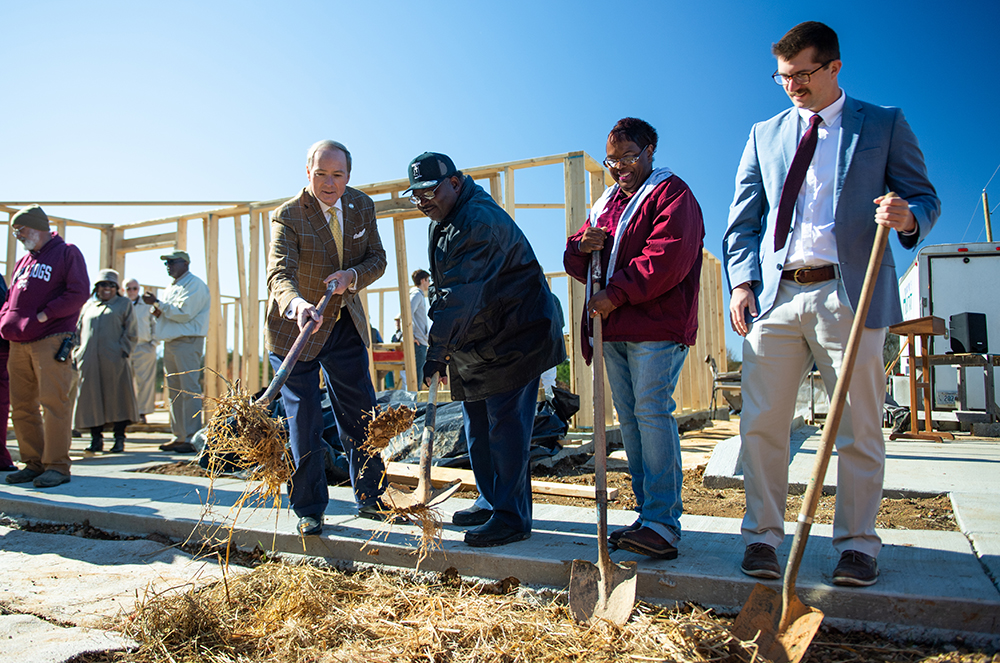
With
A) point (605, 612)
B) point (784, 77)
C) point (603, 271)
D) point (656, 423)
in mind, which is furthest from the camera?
point (603, 271)

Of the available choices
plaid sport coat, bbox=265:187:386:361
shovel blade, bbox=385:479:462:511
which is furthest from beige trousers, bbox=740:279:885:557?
plaid sport coat, bbox=265:187:386:361

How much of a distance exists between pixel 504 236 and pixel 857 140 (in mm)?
1398

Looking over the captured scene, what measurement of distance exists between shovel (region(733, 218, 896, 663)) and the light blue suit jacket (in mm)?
209

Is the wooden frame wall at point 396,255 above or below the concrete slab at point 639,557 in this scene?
above

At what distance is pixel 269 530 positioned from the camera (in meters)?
3.06

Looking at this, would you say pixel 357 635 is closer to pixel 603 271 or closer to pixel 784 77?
pixel 603 271

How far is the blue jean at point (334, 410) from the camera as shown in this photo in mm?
3010

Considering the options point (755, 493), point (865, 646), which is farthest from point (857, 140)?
point (865, 646)

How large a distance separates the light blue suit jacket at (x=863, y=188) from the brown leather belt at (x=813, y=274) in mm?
54

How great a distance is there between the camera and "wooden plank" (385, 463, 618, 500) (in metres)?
3.73

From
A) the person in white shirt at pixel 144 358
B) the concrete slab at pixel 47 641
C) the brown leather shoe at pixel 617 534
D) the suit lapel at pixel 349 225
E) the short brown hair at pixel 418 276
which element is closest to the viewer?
the concrete slab at pixel 47 641

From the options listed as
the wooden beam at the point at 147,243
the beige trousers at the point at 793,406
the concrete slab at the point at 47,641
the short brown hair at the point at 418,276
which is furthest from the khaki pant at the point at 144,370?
the beige trousers at the point at 793,406

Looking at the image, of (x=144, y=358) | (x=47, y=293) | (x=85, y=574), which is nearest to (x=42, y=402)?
(x=47, y=293)

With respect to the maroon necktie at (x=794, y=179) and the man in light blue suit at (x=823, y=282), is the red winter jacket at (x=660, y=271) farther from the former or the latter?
the maroon necktie at (x=794, y=179)
